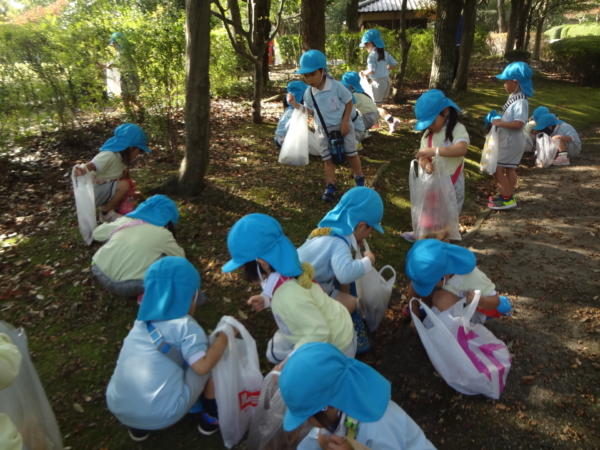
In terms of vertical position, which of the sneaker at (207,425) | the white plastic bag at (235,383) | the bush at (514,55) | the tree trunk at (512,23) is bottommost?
the sneaker at (207,425)

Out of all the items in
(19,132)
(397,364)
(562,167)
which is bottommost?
(397,364)

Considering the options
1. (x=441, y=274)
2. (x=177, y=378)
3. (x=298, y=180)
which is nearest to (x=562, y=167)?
(x=298, y=180)

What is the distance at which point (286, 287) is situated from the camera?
88.5 inches

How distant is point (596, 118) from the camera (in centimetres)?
941

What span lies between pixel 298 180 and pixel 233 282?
2.16m

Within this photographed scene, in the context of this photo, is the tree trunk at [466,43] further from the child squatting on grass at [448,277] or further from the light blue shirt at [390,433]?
the light blue shirt at [390,433]

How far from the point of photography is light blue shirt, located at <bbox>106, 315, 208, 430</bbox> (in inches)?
85.3

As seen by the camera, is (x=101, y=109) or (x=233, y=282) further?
(x=101, y=109)

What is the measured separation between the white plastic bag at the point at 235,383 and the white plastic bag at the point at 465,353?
3.27 ft

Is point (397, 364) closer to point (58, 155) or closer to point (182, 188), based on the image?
point (182, 188)

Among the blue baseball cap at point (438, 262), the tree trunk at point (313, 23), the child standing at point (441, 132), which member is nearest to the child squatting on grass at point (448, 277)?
the blue baseball cap at point (438, 262)

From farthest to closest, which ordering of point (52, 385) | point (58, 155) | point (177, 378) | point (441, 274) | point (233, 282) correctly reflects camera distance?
point (58, 155)
point (233, 282)
point (52, 385)
point (441, 274)
point (177, 378)

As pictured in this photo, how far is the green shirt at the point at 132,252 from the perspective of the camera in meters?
3.16

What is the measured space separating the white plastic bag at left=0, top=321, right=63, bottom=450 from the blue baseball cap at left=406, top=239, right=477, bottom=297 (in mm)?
2217
